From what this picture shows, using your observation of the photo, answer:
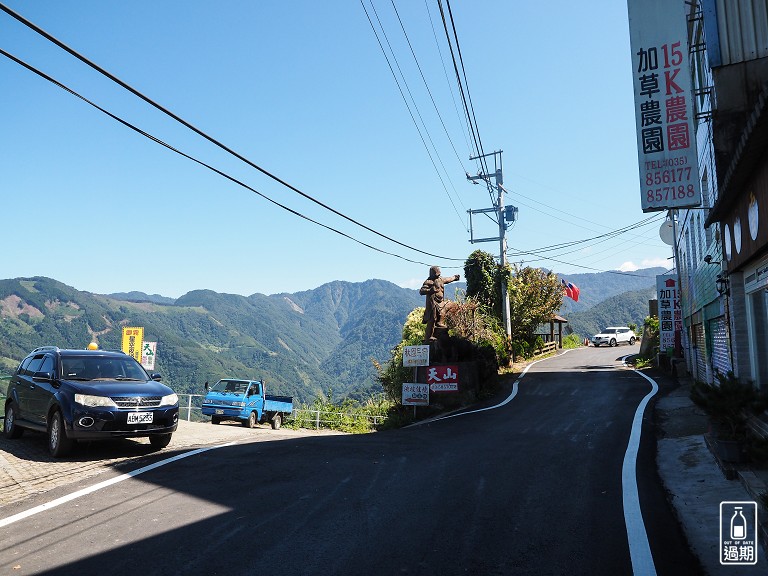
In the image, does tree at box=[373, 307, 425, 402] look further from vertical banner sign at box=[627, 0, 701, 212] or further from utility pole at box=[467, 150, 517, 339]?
vertical banner sign at box=[627, 0, 701, 212]

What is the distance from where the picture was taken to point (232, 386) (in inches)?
914

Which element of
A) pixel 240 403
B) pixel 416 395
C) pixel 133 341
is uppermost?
pixel 133 341

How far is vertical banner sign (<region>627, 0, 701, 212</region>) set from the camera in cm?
1034

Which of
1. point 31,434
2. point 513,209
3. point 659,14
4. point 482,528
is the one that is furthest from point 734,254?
point 513,209

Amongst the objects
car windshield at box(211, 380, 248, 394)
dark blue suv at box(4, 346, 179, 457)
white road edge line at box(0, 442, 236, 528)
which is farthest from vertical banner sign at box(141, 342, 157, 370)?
white road edge line at box(0, 442, 236, 528)

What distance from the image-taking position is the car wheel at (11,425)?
1077 cm

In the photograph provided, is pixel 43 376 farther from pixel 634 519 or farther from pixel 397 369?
pixel 397 369

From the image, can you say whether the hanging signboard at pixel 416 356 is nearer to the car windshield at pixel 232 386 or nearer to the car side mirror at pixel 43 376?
the car windshield at pixel 232 386

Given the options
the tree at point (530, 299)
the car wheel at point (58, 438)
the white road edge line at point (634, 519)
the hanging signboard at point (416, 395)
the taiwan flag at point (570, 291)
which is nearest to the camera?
the white road edge line at point (634, 519)

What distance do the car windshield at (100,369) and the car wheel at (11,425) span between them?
2180 millimetres

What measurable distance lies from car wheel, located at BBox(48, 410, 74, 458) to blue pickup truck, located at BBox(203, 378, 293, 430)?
12.7 meters

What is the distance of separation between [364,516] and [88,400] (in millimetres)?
5439

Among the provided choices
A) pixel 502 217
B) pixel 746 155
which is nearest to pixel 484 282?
pixel 502 217

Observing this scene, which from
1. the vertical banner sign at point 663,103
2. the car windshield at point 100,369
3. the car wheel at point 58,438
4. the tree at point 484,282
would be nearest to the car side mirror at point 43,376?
the car windshield at point 100,369
